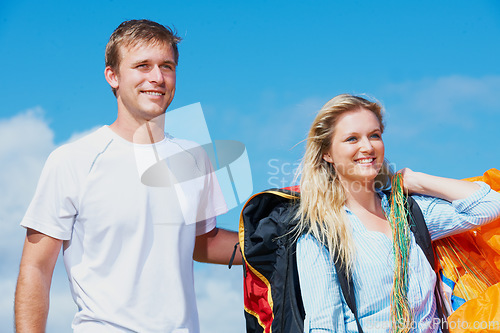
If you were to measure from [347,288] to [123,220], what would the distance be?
1.24 metres

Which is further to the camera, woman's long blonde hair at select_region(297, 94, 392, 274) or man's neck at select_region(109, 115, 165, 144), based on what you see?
man's neck at select_region(109, 115, 165, 144)

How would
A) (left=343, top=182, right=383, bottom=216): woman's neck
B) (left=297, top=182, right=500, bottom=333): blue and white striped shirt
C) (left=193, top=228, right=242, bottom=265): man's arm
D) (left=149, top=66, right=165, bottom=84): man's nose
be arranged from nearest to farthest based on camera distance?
(left=297, top=182, right=500, bottom=333): blue and white striped shirt < (left=149, top=66, right=165, bottom=84): man's nose < (left=343, top=182, right=383, bottom=216): woman's neck < (left=193, top=228, right=242, bottom=265): man's arm

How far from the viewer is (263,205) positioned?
2.96m

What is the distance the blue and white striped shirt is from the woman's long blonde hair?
6 cm

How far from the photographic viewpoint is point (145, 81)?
9.60ft

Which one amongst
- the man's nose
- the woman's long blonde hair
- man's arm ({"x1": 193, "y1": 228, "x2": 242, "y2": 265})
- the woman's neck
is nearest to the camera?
the woman's long blonde hair

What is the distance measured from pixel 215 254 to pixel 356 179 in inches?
39.3

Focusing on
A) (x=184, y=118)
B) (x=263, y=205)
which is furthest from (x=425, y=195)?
(x=184, y=118)

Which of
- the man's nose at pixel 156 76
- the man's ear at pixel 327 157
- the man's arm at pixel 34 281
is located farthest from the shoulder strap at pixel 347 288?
the man's arm at pixel 34 281

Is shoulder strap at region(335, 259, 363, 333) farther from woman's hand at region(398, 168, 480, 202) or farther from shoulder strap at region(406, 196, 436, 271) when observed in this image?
woman's hand at region(398, 168, 480, 202)

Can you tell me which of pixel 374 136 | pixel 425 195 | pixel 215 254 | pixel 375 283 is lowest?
pixel 375 283

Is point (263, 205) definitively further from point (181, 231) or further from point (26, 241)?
point (26, 241)

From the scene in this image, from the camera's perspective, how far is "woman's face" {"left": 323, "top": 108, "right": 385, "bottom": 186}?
Answer: 2.93m

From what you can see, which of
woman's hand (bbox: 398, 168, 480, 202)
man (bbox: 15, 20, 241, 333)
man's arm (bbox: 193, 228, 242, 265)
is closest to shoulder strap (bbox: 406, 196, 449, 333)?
woman's hand (bbox: 398, 168, 480, 202)
